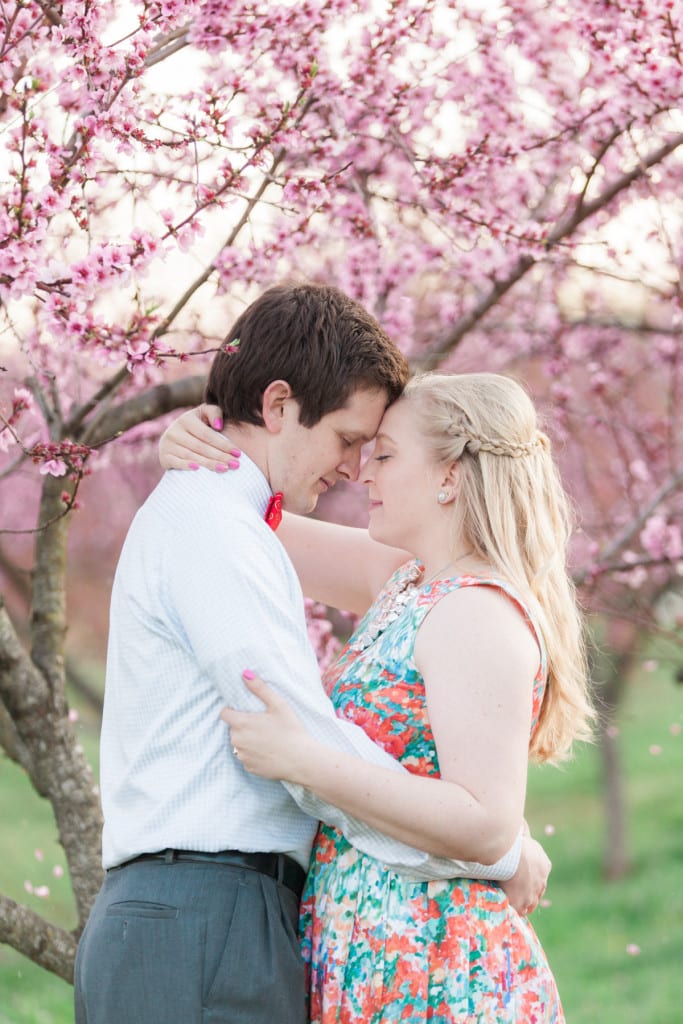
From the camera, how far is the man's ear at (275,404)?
2088 mm

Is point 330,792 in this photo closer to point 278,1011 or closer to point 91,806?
point 278,1011

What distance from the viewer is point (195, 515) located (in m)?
1.94

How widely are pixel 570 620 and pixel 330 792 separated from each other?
0.66m

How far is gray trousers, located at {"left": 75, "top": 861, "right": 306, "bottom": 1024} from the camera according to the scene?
5.77 feet

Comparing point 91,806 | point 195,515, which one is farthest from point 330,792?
point 91,806

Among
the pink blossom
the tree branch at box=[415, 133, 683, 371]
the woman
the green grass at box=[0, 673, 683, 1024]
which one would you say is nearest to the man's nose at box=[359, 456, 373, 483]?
the woman

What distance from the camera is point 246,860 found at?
1855 millimetres

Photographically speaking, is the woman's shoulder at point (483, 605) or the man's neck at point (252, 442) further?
the man's neck at point (252, 442)

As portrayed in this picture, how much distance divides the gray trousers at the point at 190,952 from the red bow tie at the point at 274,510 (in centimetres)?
62

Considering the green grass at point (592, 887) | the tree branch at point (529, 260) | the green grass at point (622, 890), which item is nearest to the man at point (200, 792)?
the tree branch at point (529, 260)

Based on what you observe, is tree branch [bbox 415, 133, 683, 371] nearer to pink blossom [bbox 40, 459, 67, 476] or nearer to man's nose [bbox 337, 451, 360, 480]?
man's nose [bbox 337, 451, 360, 480]

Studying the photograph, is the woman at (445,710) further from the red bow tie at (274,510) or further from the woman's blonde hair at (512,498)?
the red bow tie at (274,510)

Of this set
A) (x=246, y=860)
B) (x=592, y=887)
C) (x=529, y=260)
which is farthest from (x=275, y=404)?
(x=592, y=887)

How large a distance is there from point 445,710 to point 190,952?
55cm
